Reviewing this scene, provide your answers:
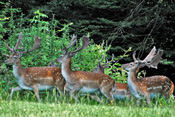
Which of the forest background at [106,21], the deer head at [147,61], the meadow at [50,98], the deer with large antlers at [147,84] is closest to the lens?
the meadow at [50,98]

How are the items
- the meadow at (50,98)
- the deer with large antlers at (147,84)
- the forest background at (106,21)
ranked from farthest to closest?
the forest background at (106,21) → the deer with large antlers at (147,84) → the meadow at (50,98)

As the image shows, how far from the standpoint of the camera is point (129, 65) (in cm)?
752

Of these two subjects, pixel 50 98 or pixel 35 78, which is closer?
pixel 35 78

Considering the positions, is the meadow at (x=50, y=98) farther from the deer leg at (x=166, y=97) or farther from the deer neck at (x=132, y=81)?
the deer neck at (x=132, y=81)

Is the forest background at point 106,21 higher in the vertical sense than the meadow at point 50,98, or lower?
higher

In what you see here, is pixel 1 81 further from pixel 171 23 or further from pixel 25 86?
pixel 171 23

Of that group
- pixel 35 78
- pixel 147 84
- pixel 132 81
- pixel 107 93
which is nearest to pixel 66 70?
pixel 35 78

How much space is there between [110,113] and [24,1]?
33.3 ft

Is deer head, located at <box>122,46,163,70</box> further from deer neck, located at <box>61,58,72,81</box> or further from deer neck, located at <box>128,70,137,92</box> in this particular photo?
deer neck, located at <box>61,58,72,81</box>

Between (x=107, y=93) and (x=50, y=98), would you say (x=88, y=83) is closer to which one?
(x=107, y=93)

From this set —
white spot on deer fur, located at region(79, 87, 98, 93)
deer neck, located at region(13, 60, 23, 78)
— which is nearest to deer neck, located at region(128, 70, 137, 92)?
white spot on deer fur, located at region(79, 87, 98, 93)

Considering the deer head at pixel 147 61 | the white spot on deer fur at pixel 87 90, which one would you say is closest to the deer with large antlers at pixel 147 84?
the deer head at pixel 147 61

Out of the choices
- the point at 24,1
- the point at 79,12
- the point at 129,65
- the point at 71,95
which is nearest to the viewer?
the point at 71,95

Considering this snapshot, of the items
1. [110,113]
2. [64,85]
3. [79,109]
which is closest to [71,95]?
[64,85]
